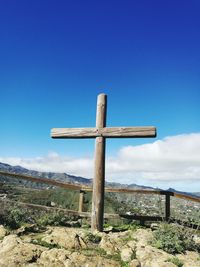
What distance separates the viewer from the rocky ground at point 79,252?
587 cm

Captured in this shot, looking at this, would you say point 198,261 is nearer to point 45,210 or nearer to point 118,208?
point 45,210

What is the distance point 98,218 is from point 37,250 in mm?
3103

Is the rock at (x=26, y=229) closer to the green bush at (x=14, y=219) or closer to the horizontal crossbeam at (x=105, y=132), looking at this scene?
the green bush at (x=14, y=219)

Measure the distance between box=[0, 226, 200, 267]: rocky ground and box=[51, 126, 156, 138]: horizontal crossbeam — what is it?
290 centimetres

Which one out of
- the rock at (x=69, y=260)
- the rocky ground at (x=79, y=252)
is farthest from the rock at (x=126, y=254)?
the rock at (x=69, y=260)

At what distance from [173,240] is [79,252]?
231cm

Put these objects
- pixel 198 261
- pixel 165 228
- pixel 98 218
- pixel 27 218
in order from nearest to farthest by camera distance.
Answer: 1. pixel 198 261
2. pixel 165 228
3. pixel 98 218
4. pixel 27 218

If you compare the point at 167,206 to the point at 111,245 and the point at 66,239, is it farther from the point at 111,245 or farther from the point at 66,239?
the point at 66,239

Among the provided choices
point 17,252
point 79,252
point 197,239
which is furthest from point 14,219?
point 197,239

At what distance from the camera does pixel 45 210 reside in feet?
34.1

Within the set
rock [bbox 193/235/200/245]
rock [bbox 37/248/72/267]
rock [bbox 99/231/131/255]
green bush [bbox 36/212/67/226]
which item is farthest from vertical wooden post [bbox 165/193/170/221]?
rock [bbox 37/248/72/267]

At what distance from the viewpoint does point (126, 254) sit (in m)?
6.46

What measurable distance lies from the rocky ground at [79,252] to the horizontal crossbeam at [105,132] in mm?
2905

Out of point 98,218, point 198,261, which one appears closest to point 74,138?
point 98,218
